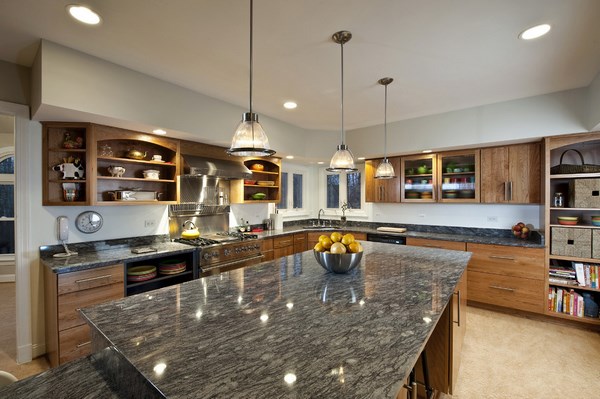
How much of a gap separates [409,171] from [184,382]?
4.39 metres

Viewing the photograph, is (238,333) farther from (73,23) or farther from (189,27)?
(73,23)

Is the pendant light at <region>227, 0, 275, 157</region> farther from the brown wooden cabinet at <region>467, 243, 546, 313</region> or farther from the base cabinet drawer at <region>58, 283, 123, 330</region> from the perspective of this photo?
the brown wooden cabinet at <region>467, 243, 546, 313</region>

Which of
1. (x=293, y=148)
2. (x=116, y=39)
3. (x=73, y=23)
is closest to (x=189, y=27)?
(x=116, y=39)

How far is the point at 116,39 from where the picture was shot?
213cm

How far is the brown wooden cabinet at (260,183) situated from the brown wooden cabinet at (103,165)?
963 millimetres

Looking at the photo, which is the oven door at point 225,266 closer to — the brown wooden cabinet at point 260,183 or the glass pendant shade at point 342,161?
the brown wooden cabinet at point 260,183

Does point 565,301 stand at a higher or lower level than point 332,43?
lower

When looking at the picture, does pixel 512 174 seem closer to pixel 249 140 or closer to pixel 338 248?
pixel 338 248

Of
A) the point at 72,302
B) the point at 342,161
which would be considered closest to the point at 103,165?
the point at 72,302

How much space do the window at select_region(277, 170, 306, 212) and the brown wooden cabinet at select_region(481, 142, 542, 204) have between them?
3096 mm

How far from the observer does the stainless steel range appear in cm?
334

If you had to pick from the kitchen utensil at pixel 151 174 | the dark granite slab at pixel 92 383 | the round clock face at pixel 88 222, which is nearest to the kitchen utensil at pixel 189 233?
the kitchen utensil at pixel 151 174

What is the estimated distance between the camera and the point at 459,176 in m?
4.10

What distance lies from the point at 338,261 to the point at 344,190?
3.77m
